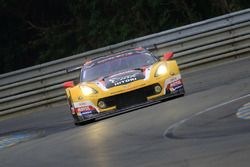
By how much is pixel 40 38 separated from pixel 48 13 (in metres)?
0.98

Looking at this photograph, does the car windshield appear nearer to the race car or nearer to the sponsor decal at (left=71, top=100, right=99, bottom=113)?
the race car

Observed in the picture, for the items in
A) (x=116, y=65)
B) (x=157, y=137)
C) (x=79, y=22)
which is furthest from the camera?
(x=79, y=22)

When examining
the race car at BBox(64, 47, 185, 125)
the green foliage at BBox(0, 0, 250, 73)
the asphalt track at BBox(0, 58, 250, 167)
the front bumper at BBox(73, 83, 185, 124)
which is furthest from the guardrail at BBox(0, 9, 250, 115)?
the front bumper at BBox(73, 83, 185, 124)

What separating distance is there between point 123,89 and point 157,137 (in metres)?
3.63

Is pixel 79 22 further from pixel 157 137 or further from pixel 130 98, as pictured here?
pixel 157 137

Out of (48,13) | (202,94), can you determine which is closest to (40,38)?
(48,13)

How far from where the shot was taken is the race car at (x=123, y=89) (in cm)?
1252

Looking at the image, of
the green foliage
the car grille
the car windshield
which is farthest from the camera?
the green foliage

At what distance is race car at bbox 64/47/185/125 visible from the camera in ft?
41.1

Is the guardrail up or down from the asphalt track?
up

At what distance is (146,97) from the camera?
41.2ft

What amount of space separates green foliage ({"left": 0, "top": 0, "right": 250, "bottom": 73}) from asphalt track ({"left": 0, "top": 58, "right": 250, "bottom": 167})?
29.9 feet

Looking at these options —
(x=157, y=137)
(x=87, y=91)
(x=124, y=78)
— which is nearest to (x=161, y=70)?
(x=124, y=78)

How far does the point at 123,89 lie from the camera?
40.9 feet
